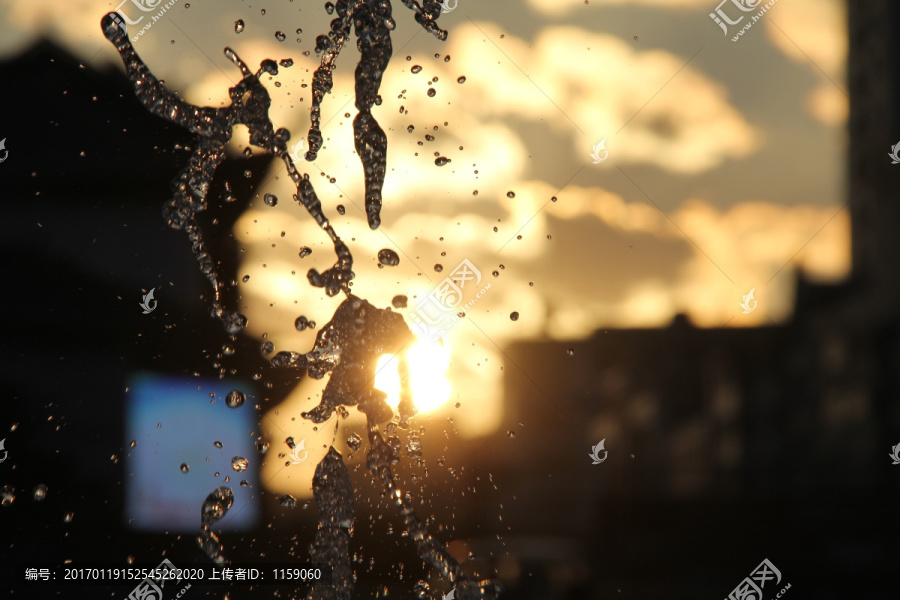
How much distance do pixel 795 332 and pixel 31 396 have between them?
81.6 ft

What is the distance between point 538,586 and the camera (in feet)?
21.6

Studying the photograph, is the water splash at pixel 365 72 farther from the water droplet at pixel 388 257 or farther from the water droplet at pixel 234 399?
the water droplet at pixel 234 399

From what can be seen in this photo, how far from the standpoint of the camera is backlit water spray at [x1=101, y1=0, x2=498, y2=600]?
1974 millimetres

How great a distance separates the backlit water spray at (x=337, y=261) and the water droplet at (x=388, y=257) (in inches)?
3.5

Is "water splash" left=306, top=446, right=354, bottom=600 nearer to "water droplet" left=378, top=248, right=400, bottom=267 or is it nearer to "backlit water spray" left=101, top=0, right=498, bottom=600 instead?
"backlit water spray" left=101, top=0, right=498, bottom=600

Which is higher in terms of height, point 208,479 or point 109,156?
point 109,156

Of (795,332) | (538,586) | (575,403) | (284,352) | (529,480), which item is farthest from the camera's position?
(575,403)

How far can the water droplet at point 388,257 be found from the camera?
6.91ft

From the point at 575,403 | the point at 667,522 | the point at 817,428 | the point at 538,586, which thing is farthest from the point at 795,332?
the point at 538,586

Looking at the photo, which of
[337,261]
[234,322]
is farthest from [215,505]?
[337,261]

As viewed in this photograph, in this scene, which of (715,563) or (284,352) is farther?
(715,563)

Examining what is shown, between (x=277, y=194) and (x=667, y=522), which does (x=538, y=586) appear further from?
(x=667, y=522)

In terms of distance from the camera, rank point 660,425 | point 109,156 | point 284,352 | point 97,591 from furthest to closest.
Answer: point 660,425 < point 109,156 < point 97,591 < point 284,352

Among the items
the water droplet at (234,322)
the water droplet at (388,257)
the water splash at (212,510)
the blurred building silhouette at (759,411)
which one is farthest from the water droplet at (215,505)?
the blurred building silhouette at (759,411)
